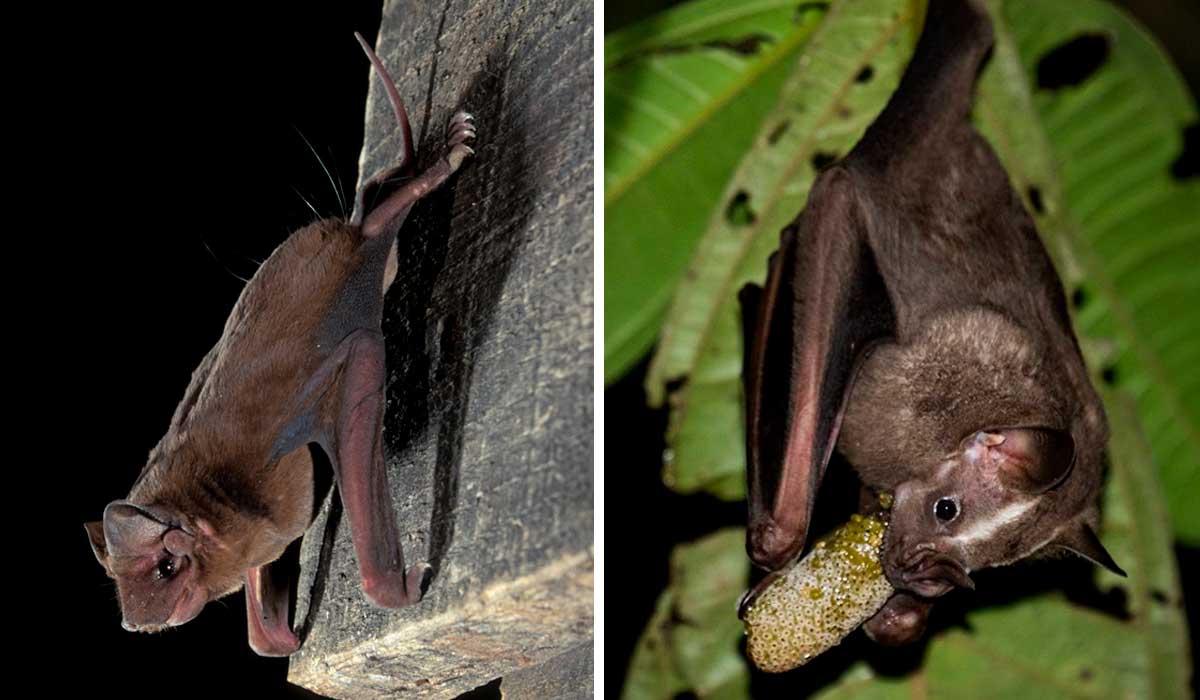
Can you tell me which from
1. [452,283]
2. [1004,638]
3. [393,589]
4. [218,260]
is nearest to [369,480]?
[393,589]

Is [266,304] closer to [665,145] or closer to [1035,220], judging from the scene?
[665,145]

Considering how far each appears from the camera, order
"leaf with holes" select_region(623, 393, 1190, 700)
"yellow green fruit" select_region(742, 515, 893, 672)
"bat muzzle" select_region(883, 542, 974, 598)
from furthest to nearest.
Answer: "leaf with holes" select_region(623, 393, 1190, 700)
"bat muzzle" select_region(883, 542, 974, 598)
"yellow green fruit" select_region(742, 515, 893, 672)

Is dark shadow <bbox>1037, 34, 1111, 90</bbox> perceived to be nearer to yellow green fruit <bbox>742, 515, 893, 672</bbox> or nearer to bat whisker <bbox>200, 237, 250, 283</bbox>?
yellow green fruit <bbox>742, 515, 893, 672</bbox>

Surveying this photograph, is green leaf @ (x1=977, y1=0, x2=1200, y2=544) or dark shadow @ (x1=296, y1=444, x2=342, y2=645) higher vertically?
dark shadow @ (x1=296, y1=444, x2=342, y2=645)

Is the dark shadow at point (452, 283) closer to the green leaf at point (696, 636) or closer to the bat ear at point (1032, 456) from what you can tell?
the green leaf at point (696, 636)

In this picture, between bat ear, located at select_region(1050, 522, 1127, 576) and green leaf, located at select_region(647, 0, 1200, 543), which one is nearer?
bat ear, located at select_region(1050, 522, 1127, 576)

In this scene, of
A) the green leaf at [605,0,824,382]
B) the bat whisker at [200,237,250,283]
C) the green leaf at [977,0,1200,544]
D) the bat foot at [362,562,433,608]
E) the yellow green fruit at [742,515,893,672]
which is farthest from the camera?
the bat whisker at [200,237,250,283]

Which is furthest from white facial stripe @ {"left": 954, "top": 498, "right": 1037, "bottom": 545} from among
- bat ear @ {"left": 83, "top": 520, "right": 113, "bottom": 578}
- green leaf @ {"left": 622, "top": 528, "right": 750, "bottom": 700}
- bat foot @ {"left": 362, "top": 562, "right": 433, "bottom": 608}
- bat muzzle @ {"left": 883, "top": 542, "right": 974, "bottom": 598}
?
bat ear @ {"left": 83, "top": 520, "right": 113, "bottom": 578}

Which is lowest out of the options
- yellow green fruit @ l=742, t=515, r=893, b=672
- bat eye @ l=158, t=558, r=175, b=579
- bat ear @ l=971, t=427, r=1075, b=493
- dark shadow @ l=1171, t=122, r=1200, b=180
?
dark shadow @ l=1171, t=122, r=1200, b=180
